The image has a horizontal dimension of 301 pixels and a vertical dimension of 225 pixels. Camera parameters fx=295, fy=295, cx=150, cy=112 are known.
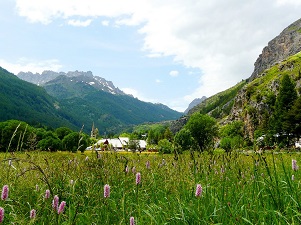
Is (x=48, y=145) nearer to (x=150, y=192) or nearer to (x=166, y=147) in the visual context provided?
(x=166, y=147)

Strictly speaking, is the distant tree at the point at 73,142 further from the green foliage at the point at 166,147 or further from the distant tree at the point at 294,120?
the distant tree at the point at 294,120

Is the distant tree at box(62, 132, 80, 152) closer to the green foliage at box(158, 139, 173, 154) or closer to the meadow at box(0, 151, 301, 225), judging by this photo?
the meadow at box(0, 151, 301, 225)

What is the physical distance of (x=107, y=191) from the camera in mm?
3395

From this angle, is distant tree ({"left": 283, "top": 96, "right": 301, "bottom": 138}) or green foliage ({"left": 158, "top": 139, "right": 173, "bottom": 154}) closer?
green foliage ({"left": 158, "top": 139, "right": 173, "bottom": 154})

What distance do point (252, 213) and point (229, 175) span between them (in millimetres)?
2485

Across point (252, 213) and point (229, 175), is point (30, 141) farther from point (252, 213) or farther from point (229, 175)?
point (252, 213)

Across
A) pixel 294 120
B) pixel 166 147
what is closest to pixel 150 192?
pixel 166 147

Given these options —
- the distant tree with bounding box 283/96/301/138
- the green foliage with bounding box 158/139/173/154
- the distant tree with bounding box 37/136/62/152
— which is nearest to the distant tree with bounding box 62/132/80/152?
the distant tree with bounding box 37/136/62/152

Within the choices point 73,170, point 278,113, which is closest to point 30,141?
point 73,170

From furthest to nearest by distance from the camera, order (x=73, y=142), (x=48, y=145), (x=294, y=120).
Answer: (x=294, y=120) < (x=48, y=145) < (x=73, y=142)

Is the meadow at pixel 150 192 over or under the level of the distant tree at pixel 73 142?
under

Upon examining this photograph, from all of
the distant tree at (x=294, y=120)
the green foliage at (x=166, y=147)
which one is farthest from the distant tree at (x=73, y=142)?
the distant tree at (x=294, y=120)

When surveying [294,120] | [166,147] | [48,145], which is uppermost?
[294,120]

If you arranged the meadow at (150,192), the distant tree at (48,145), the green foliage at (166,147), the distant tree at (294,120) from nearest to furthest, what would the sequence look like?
the meadow at (150,192)
the green foliage at (166,147)
the distant tree at (48,145)
the distant tree at (294,120)
